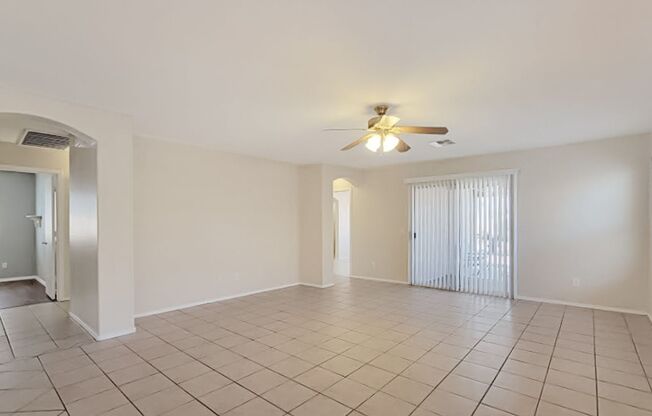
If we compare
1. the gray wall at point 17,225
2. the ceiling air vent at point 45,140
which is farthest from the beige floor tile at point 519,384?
the gray wall at point 17,225

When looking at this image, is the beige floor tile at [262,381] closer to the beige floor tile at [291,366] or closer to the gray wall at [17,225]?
the beige floor tile at [291,366]

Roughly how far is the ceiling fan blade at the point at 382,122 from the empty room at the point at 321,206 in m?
0.02

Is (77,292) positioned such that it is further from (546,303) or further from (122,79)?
(546,303)

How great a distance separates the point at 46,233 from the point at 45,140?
2.41 m

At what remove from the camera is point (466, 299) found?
5496 millimetres

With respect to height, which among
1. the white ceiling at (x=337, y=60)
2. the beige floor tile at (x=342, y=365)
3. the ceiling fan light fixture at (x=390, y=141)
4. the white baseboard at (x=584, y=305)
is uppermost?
the white ceiling at (x=337, y=60)

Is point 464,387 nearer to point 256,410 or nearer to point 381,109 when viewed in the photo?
point 256,410

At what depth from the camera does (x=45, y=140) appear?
4641 millimetres

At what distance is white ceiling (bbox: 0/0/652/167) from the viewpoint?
1853 mm

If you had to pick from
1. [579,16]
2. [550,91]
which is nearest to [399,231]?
[550,91]

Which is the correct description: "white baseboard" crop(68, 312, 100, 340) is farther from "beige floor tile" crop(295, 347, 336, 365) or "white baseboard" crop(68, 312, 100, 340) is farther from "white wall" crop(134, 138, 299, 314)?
"beige floor tile" crop(295, 347, 336, 365)

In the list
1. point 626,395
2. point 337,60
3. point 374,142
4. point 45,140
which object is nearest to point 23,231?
point 45,140

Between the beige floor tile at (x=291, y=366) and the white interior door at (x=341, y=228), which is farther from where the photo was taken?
the white interior door at (x=341, y=228)

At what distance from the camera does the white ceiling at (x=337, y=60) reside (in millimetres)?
1853
